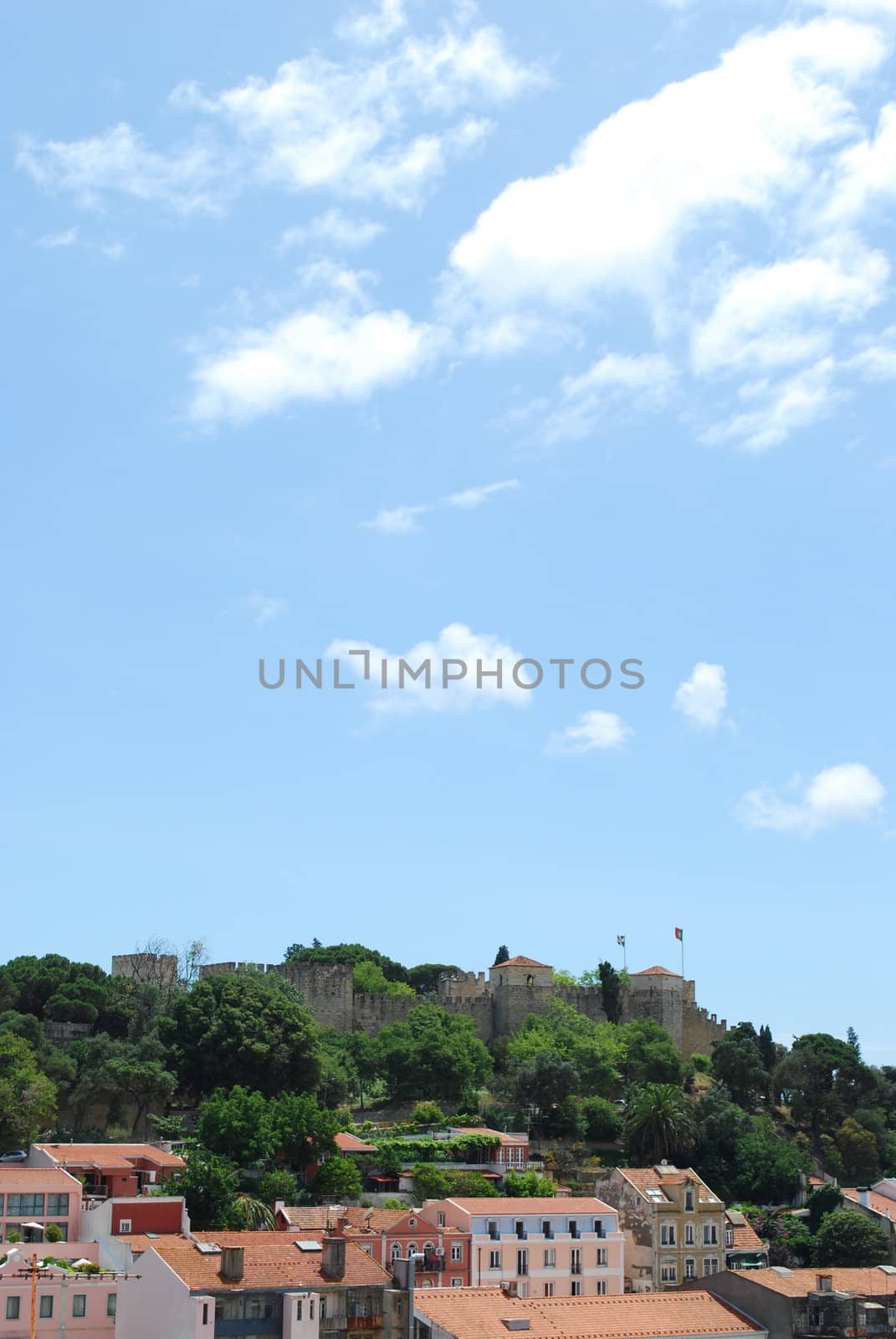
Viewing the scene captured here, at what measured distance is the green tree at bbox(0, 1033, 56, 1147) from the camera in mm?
59781

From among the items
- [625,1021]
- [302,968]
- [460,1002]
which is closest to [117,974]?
[302,968]

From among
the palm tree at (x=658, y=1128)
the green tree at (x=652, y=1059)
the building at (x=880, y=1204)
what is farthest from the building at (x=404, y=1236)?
the green tree at (x=652, y=1059)

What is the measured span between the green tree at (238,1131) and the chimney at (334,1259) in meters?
13.9

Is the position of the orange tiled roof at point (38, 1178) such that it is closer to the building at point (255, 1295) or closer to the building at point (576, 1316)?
the building at point (255, 1295)

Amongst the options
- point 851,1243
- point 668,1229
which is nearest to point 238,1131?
point 668,1229

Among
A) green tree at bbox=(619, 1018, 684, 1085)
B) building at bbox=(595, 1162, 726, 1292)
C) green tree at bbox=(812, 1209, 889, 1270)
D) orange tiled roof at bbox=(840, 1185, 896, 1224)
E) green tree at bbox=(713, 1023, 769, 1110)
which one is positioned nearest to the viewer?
building at bbox=(595, 1162, 726, 1292)

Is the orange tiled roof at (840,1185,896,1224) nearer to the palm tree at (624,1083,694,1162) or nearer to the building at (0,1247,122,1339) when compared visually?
the palm tree at (624,1083,694,1162)

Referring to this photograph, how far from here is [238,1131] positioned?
6012 centimetres

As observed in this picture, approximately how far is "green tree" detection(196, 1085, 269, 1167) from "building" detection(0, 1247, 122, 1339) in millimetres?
14481

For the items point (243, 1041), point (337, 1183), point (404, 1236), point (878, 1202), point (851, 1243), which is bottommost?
point (851, 1243)

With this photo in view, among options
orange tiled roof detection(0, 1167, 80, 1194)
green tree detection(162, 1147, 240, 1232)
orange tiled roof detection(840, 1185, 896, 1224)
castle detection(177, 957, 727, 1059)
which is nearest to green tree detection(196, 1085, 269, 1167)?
green tree detection(162, 1147, 240, 1232)

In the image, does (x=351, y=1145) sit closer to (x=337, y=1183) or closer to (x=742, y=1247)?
(x=337, y=1183)

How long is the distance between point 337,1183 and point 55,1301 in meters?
17.6

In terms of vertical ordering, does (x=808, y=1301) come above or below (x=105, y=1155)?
below
